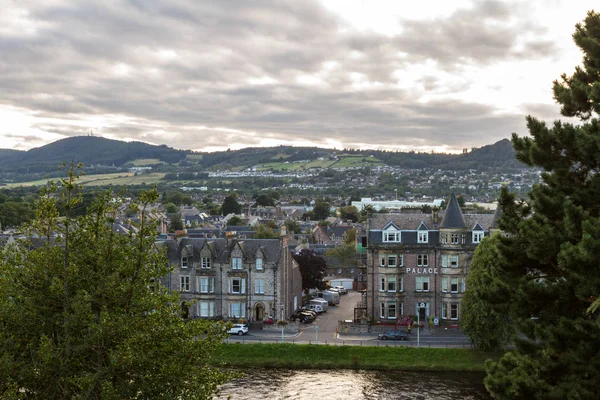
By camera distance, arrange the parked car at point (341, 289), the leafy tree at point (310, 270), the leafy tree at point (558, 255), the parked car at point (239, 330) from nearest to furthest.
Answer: the leafy tree at point (558, 255)
the parked car at point (239, 330)
the leafy tree at point (310, 270)
the parked car at point (341, 289)

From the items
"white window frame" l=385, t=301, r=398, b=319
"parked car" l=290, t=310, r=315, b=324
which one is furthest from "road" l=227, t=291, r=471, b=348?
"white window frame" l=385, t=301, r=398, b=319

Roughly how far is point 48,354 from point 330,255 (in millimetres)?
82400

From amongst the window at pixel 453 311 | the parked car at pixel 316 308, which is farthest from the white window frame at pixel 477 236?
the parked car at pixel 316 308

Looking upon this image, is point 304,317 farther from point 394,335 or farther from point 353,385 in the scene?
point 353,385

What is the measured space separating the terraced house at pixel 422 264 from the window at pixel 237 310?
11.7m

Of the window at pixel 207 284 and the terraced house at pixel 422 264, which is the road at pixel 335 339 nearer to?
the terraced house at pixel 422 264

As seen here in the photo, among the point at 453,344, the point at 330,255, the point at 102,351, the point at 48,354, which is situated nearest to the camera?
the point at 48,354

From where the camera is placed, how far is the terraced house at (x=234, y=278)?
198 feet

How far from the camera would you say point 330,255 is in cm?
9938

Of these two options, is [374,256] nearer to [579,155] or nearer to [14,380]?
[579,155]

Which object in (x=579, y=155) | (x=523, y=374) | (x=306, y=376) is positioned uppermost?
(x=579, y=155)

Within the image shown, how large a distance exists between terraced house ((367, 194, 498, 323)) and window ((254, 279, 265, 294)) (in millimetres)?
9751

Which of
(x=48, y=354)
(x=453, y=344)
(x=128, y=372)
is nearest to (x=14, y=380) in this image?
(x=48, y=354)

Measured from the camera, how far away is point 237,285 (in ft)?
200
